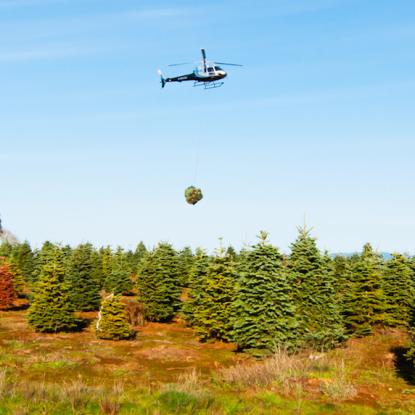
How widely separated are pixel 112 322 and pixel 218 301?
7.99 metres

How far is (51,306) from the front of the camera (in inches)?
1492

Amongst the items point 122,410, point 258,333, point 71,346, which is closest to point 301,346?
point 258,333

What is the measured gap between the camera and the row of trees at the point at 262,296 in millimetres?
28797

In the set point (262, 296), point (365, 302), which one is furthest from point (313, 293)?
point (365, 302)

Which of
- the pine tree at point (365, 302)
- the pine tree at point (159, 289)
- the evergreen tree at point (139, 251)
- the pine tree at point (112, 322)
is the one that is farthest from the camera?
the evergreen tree at point (139, 251)

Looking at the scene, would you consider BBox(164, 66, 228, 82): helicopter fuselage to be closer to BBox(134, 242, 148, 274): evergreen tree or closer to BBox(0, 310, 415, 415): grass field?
BBox(0, 310, 415, 415): grass field

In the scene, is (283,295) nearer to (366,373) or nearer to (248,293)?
(248,293)

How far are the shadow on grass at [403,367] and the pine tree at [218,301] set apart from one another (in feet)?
37.3

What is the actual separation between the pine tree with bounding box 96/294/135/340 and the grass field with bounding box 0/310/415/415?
866mm

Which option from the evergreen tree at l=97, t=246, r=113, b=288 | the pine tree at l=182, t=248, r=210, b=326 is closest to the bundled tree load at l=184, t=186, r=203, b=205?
the pine tree at l=182, t=248, r=210, b=326

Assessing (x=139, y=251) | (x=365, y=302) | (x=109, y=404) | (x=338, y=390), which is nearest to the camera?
(x=109, y=404)

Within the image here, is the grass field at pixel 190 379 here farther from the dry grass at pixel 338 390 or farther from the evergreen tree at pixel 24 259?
the evergreen tree at pixel 24 259

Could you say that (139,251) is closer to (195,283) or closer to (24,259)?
(24,259)

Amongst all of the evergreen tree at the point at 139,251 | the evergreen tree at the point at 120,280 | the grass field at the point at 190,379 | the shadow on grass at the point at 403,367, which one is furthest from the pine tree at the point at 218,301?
the evergreen tree at the point at 139,251
